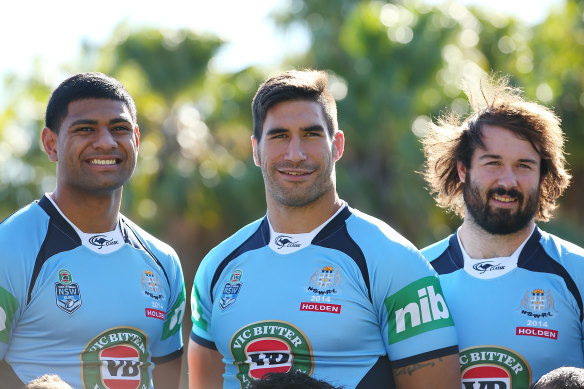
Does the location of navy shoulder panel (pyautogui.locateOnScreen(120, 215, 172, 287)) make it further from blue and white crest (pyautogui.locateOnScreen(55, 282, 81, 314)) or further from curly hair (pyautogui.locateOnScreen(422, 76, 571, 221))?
curly hair (pyautogui.locateOnScreen(422, 76, 571, 221))

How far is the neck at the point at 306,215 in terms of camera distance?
15.0 feet

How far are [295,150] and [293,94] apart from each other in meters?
0.33

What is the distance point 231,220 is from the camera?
15.5 metres

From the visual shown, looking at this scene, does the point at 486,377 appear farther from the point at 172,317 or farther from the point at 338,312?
the point at 172,317

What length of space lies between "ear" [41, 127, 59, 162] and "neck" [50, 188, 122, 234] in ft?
0.71

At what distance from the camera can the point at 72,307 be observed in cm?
438

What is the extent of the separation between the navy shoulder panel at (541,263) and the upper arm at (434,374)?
76 cm

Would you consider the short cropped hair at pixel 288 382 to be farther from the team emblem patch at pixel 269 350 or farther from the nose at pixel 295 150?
the nose at pixel 295 150

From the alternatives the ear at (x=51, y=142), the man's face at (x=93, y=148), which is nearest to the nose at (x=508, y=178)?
the man's face at (x=93, y=148)

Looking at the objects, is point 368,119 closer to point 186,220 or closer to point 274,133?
point 186,220

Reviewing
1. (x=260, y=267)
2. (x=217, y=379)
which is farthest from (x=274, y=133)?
(x=217, y=379)

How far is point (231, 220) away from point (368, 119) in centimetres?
320

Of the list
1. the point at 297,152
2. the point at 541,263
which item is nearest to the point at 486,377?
the point at 541,263

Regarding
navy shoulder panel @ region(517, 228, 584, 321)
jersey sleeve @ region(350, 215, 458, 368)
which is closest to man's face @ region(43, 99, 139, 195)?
jersey sleeve @ region(350, 215, 458, 368)
